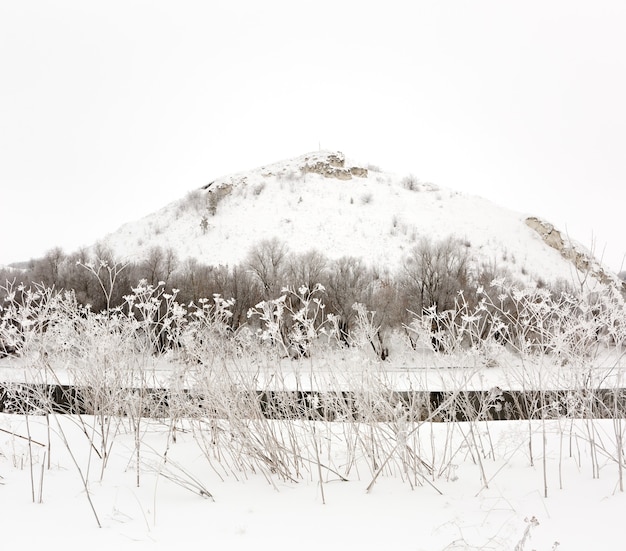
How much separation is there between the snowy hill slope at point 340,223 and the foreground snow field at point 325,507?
31.1 m

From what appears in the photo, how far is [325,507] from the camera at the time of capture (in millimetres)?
4059

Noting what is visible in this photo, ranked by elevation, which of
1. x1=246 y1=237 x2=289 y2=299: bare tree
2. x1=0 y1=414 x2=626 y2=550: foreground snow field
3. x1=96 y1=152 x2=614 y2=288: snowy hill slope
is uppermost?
x1=96 y1=152 x2=614 y2=288: snowy hill slope

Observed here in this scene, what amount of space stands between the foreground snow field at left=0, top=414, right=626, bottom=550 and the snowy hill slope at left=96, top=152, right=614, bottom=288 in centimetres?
3105

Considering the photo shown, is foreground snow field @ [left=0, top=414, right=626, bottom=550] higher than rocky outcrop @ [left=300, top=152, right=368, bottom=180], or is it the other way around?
rocky outcrop @ [left=300, top=152, right=368, bottom=180]

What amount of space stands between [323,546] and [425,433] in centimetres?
452

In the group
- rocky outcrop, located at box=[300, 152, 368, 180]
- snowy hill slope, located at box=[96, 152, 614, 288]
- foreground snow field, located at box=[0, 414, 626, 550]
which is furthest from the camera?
rocky outcrop, located at box=[300, 152, 368, 180]

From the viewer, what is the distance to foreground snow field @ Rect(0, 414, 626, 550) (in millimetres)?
3480

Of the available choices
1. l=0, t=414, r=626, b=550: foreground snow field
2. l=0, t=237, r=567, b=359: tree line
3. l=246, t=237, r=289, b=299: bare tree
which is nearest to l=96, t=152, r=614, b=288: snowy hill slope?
l=246, t=237, r=289, b=299: bare tree

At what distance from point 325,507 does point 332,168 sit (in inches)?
2303

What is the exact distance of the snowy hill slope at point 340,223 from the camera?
39031 millimetres

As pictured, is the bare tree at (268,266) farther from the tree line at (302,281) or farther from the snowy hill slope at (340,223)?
the snowy hill slope at (340,223)

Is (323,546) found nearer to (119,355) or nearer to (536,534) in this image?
(536,534)

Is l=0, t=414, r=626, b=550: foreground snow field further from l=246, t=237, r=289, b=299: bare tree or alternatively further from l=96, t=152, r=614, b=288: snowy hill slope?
l=96, t=152, r=614, b=288: snowy hill slope

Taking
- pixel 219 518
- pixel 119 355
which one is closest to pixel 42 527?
pixel 219 518
